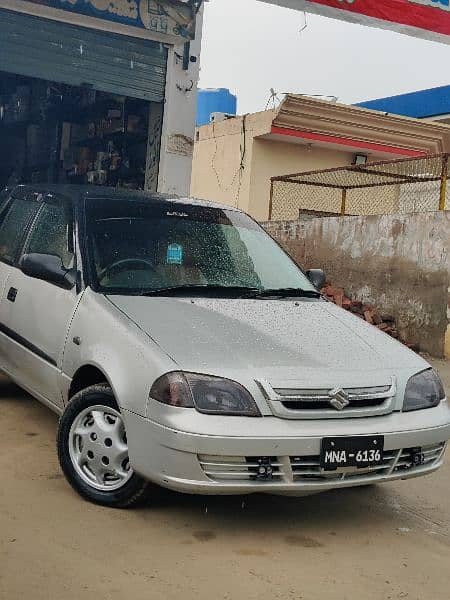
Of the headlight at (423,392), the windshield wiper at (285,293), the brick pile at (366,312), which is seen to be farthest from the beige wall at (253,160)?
the headlight at (423,392)

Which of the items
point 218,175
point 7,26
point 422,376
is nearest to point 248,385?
point 422,376

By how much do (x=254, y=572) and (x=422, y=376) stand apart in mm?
1343

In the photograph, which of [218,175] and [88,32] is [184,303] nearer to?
[88,32]

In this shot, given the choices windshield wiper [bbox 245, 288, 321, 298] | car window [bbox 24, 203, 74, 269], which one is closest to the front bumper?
windshield wiper [bbox 245, 288, 321, 298]

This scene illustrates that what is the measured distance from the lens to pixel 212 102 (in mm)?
23891

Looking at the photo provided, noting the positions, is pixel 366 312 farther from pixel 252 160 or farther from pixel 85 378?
pixel 252 160

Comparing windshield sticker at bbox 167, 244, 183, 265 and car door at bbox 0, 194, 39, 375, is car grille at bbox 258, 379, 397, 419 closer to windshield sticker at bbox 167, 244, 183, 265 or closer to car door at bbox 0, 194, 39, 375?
windshield sticker at bbox 167, 244, 183, 265

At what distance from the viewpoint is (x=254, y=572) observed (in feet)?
10.4

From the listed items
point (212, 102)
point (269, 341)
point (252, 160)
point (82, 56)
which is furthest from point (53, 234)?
point (212, 102)

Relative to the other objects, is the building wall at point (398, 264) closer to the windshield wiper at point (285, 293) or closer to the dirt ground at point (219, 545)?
the windshield wiper at point (285, 293)

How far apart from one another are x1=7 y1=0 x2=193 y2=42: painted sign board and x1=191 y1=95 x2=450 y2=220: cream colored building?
5252 millimetres

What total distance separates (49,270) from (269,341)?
1429mm

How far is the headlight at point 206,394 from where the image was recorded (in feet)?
10.9

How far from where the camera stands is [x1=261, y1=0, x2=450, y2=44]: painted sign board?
10164mm
